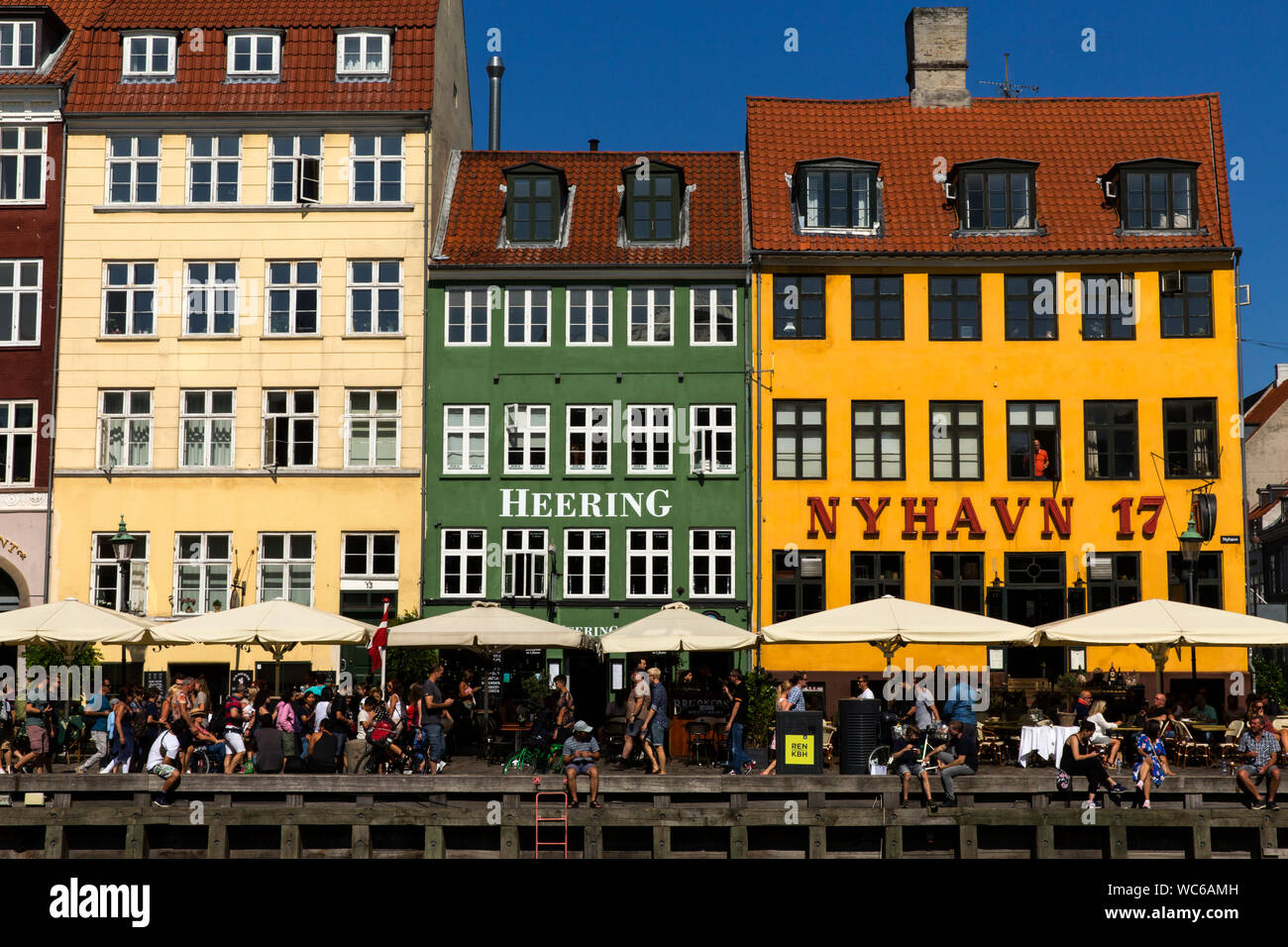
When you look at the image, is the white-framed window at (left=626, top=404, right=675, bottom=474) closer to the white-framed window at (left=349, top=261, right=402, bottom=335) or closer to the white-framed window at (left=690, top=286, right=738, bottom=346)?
the white-framed window at (left=690, top=286, right=738, bottom=346)

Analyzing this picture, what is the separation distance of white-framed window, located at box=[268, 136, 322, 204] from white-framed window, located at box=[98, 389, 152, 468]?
615cm

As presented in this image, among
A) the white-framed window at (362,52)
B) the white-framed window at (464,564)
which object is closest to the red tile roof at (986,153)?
the white-framed window at (362,52)

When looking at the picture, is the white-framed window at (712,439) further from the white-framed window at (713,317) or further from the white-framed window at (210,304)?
the white-framed window at (210,304)

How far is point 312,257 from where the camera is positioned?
130ft

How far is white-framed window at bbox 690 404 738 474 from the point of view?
3934 cm

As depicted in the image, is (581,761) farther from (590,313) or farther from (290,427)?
(290,427)

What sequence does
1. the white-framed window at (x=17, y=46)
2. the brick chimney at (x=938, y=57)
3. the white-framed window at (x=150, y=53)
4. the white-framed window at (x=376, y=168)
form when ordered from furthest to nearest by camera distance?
the brick chimney at (x=938, y=57)
the white-framed window at (x=17, y=46)
the white-framed window at (x=150, y=53)
the white-framed window at (x=376, y=168)

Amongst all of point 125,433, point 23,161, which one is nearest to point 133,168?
point 23,161

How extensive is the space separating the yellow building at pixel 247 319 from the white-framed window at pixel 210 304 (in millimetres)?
36

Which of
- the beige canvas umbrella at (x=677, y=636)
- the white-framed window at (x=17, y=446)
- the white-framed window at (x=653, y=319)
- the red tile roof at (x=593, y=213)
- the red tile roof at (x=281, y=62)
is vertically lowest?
the beige canvas umbrella at (x=677, y=636)

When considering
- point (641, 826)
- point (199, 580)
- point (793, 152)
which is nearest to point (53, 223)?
point (199, 580)

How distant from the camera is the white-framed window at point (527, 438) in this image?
3944cm

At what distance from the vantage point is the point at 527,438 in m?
39.5
